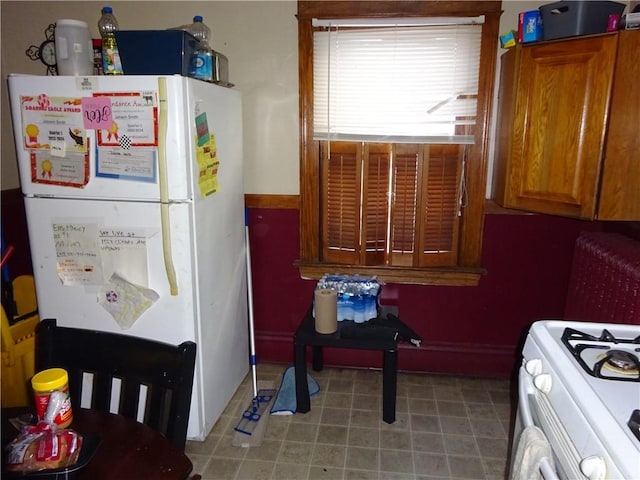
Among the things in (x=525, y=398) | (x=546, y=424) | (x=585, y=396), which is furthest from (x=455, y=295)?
(x=585, y=396)

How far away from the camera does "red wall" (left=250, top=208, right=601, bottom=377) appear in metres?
2.50

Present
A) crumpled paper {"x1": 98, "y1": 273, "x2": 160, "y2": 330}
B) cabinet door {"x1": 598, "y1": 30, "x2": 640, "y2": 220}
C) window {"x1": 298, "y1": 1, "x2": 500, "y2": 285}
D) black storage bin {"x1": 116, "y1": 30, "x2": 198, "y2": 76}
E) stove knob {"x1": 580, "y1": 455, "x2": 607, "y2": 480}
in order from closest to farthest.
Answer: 1. stove knob {"x1": 580, "y1": 455, "x2": 607, "y2": 480}
2. cabinet door {"x1": 598, "y1": 30, "x2": 640, "y2": 220}
3. black storage bin {"x1": 116, "y1": 30, "x2": 198, "y2": 76}
4. crumpled paper {"x1": 98, "y1": 273, "x2": 160, "y2": 330}
5. window {"x1": 298, "y1": 1, "x2": 500, "y2": 285}

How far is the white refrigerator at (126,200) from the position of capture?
179cm

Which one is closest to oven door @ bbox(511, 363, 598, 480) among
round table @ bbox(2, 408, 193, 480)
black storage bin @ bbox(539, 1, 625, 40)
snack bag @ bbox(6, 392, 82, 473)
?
round table @ bbox(2, 408, 193, 480)

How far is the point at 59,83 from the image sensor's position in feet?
5.93

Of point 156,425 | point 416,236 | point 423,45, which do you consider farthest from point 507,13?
point 156,425

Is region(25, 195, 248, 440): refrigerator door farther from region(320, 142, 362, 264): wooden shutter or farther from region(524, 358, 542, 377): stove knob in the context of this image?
region(524, 358, 542, 377): stove knob

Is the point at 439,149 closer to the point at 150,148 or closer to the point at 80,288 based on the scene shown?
the point at 150,148

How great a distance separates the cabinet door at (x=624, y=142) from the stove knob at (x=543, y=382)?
1.04 metres

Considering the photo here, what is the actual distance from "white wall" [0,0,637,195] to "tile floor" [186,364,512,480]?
4.03 feet

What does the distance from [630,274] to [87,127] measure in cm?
222

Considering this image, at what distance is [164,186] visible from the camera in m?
1.82

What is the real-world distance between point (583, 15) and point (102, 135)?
1.98m

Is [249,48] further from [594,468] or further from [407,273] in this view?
[594,468]
